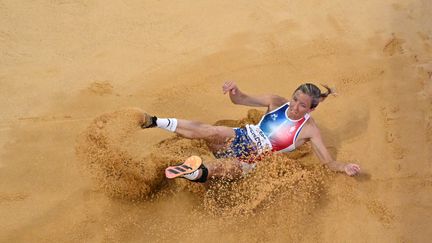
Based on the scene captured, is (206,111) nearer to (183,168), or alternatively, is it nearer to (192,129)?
(192,129)

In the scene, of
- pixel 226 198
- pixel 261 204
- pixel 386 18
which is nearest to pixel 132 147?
pixel 226 198

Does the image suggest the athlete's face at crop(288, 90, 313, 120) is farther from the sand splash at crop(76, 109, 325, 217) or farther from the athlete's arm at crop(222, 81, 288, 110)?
the sand splash at crop(76, 109, 325, 217)

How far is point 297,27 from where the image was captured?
6176mm

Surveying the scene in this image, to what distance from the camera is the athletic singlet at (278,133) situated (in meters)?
4.24

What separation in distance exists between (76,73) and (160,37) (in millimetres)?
1153

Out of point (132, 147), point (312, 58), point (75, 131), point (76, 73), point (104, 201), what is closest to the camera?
point (104, 201)

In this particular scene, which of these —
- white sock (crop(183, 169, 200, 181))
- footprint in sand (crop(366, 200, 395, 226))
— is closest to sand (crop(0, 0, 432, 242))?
footprint in sand (crop(366, 200, 395, 226))

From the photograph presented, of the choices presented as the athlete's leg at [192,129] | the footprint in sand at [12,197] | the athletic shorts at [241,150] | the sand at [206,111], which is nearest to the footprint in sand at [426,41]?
the sand at [206,111]

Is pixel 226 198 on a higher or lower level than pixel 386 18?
lower

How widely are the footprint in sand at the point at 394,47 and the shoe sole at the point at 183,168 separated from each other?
3335mm

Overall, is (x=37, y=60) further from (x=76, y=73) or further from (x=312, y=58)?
(x=312, y=58)

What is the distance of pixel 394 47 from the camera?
588cm

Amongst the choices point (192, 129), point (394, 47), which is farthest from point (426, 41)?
point (192, 129)

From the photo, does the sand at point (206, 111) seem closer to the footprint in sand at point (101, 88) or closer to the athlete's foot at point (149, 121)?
the footprint in sand at point (101, 88)
